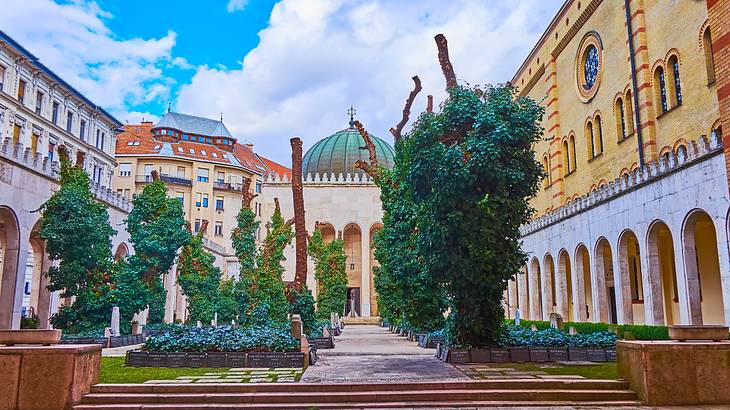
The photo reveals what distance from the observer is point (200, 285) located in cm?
3625

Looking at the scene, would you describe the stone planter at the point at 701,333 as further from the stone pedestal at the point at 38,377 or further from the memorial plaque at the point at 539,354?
the stone pedestal at the point at 38,377

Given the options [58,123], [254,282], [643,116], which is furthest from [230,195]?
[643,116]

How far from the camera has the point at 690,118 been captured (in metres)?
25.4

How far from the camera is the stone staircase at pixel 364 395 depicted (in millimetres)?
10492

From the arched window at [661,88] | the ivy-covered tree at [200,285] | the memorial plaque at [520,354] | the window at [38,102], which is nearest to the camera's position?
the memorial plaque at [520,354]

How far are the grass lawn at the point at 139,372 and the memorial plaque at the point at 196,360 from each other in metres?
0.25

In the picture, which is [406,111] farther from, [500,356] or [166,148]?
[166,148]

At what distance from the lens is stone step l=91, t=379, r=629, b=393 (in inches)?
431

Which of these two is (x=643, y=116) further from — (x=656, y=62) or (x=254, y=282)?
(x=254, y=282)

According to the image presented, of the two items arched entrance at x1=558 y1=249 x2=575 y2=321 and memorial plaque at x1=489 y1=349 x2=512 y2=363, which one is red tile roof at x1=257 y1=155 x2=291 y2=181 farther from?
memorial plaque at x1=489 y1=349 x2=512 y2=363

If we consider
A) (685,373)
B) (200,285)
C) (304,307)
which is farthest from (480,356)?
(200,285)

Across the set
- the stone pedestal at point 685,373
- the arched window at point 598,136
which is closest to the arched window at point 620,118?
the arched window at point 598,136

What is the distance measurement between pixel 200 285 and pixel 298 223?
1757cm

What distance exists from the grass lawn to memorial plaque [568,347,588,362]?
9.41 metres
